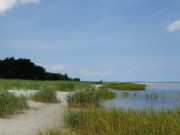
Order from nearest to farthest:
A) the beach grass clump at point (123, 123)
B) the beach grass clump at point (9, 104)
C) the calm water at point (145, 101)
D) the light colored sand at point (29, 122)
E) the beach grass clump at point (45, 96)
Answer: the beach grass clump at point (123, 123)
the light colored sand at point (29, 122)
the beach grass clump at point (9, 104)
the calm water at point (145, 101)
the beach grass clump at point (45, 96)

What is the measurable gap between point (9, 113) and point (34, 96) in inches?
158

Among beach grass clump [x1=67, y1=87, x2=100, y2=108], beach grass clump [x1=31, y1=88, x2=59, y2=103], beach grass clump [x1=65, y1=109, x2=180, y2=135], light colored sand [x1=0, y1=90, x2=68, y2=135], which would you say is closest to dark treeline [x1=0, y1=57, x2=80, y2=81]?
beach grass clump [x1=31, y1=88, x2=59, y2=103]

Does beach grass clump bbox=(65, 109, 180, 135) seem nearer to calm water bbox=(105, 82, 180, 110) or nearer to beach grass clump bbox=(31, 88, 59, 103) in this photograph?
calm water bbox=(105, 82, 180, 110)

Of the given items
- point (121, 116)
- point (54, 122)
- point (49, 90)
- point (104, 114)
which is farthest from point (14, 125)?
point (49, 90)

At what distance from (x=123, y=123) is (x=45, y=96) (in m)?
7.32

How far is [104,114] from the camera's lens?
6562 millimetres

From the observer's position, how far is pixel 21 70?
41656 millimetres

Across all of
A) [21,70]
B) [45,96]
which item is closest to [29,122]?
[45,96]

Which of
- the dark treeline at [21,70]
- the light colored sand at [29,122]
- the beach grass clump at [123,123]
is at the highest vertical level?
the dark treeline at [21,70]

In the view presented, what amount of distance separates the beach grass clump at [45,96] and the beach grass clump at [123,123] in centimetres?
512

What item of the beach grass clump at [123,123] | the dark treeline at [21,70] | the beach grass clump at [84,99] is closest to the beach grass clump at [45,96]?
the beach grass clump at [84,99]

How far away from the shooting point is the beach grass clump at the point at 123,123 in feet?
16.5

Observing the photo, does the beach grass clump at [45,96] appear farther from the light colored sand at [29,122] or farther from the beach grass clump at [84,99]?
the light colored sand at [29,122]

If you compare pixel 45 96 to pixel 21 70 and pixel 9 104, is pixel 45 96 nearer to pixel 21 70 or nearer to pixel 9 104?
pixel 9 104
